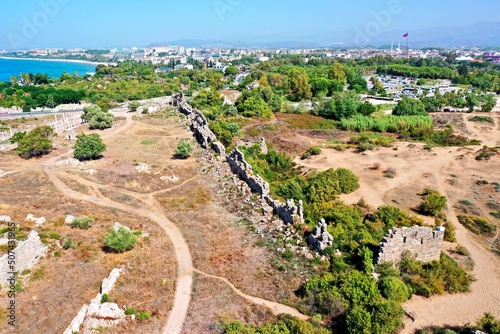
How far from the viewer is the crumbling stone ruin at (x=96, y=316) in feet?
61.5

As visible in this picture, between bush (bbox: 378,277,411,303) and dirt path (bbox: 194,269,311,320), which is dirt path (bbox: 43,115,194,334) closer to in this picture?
dirt path (bbox: 194,269,311,320)

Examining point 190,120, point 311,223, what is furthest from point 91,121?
point 311,223

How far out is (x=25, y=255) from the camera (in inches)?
935

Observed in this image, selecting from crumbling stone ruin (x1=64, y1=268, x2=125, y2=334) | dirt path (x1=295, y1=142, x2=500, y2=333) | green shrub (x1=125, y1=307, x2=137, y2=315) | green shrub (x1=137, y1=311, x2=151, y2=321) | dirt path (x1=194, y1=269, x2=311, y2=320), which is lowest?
dirt path (x1=295, y1=142, x2=500, y2=333)

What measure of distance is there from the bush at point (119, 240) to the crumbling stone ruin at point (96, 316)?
523 centimetres

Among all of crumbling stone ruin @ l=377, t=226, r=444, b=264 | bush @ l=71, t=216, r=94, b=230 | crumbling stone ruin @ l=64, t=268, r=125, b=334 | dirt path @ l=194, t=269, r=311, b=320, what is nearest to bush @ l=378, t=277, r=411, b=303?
crumbling stone ruin @ l=377, t=226, r=444, b=264

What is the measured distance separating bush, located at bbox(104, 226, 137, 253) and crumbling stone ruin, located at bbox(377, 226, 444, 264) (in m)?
16.9

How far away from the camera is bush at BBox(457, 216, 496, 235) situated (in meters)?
30.5

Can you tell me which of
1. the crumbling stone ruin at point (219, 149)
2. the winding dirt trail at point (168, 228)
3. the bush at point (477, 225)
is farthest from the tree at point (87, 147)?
the bush at point (477, 225)

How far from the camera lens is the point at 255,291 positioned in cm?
2214

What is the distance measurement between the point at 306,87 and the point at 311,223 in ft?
250

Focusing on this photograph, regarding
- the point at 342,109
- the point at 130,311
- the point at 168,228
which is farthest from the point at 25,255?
the point at 342,109

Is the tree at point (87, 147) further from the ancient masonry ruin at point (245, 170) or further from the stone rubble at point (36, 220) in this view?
the stone rubble at point (36, 220)

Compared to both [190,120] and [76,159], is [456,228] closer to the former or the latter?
[76,159]
